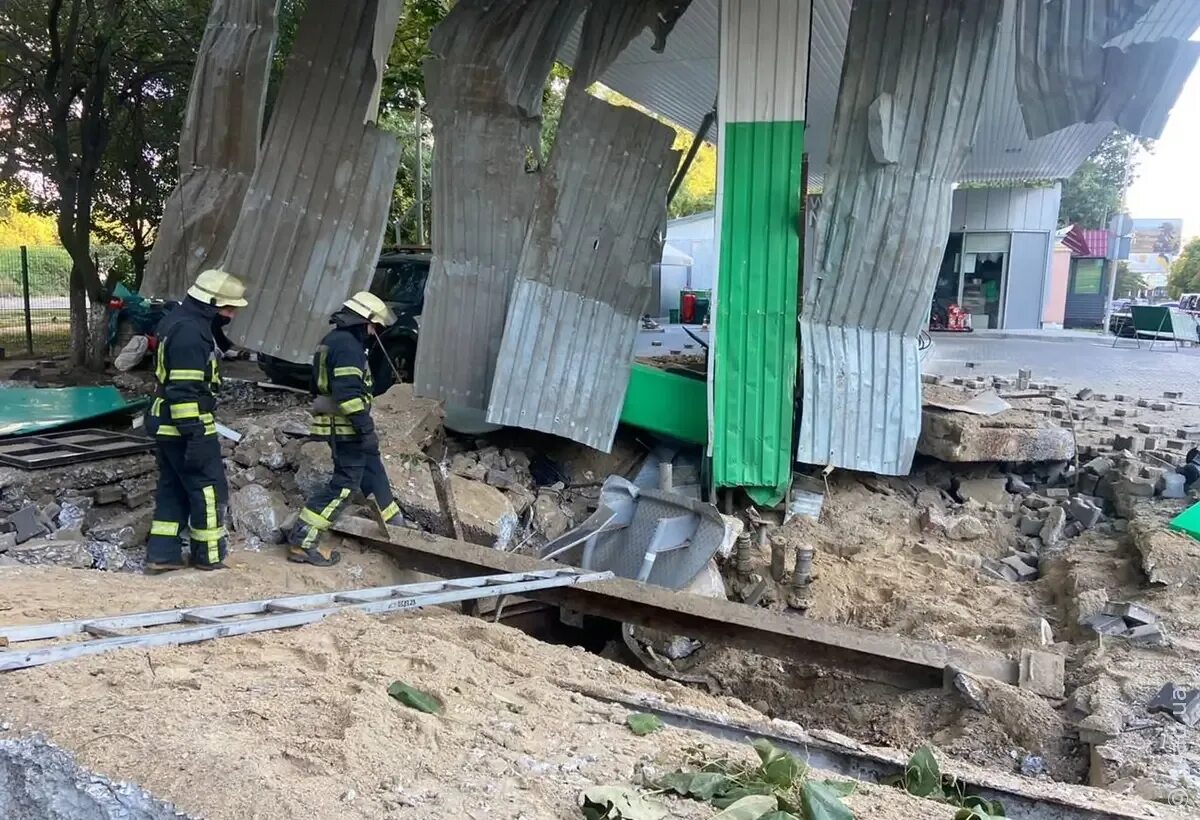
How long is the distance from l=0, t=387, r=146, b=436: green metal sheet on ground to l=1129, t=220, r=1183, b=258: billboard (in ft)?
146

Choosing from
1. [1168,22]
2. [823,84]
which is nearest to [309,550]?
[1168,22]

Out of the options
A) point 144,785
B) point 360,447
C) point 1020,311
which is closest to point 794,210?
point 360,447

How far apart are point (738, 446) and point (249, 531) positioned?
354 centimetres

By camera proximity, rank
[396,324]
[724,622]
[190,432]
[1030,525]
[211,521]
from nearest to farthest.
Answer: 1. [724,622]
2. [190,432]
3. [211,521]
4. [1030,525]
5. [396,324]

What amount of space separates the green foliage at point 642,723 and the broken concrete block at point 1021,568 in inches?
150

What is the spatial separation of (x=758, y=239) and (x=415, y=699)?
14.6 ft

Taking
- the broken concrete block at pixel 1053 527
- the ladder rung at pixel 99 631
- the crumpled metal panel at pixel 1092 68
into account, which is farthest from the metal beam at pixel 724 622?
the crumpled metal panel at pixel 1092 68

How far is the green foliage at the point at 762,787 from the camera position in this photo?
2195mm

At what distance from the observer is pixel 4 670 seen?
281cm

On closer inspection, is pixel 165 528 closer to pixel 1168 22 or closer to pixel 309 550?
pixel 309 550

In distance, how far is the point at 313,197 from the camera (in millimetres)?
6367

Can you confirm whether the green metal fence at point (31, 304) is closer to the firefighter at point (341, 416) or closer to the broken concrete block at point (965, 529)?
the firefighter at point (341, 416)

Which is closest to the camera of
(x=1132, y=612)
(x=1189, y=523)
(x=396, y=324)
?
(x=1132, y=612)

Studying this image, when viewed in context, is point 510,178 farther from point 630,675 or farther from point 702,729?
point 702,729
